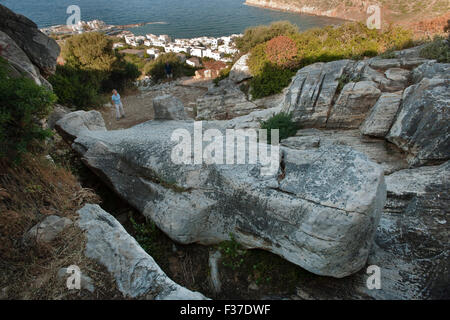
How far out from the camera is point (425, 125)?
5180mm

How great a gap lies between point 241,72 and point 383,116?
1022 centimetres

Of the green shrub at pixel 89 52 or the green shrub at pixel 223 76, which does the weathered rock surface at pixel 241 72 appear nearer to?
the green shrub at pixel 223 76

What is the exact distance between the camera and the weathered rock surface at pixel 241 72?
1476cm

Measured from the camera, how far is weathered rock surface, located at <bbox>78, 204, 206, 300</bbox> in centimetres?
309

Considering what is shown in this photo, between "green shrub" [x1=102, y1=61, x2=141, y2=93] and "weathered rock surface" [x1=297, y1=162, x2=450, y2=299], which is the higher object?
"green shrub" [x1=102, y1=61, x2=141, y2=93]

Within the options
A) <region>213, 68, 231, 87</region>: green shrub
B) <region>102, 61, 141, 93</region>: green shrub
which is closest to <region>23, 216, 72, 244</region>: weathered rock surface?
<region>213, 68, 231, 87</region>: green shrub

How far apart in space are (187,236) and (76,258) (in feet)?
5.73

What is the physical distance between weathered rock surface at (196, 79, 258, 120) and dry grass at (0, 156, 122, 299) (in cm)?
912

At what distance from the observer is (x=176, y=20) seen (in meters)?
106

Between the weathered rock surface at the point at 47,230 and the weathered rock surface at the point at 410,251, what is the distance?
12.6ft

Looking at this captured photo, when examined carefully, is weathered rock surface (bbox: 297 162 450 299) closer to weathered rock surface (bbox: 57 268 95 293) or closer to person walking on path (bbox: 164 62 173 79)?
weathered rock surface (bbox: 57 268 95 293)

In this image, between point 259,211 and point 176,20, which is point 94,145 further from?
point 176,20

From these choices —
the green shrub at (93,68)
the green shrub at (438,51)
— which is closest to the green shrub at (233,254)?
the green shrub at (438,51)
